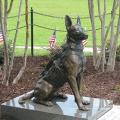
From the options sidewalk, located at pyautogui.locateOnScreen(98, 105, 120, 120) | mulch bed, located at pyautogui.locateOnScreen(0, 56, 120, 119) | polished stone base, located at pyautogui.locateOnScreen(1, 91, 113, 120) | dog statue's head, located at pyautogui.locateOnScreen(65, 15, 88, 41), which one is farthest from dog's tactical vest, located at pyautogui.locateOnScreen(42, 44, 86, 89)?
mulch bed, located at pyautogui.locateOnScreen(0, 56, 120, 119)

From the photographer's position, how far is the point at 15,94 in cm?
671

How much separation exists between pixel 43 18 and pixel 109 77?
55.6 ft

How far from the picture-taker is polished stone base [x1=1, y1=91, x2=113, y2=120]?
15.4 ft

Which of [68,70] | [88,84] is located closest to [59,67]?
[68,70]

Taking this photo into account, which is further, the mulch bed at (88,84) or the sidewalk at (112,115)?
the mulch bed at (88,84)

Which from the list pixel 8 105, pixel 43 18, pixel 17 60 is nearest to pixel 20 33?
pixel 43 18

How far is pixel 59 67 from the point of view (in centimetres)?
488

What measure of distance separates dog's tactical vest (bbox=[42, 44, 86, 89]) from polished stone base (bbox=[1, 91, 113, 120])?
0.40 m

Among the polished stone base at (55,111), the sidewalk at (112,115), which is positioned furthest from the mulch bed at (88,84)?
the polished stone base at (55,111)

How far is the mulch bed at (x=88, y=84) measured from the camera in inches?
267

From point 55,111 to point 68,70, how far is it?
71cm

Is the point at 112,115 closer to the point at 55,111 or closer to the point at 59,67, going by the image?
the point at 55,111

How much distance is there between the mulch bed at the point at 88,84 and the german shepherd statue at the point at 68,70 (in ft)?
5.23

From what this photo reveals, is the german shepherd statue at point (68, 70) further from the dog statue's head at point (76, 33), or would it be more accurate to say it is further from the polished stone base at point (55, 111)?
Answer: the polished stone base at point (55, 111)
